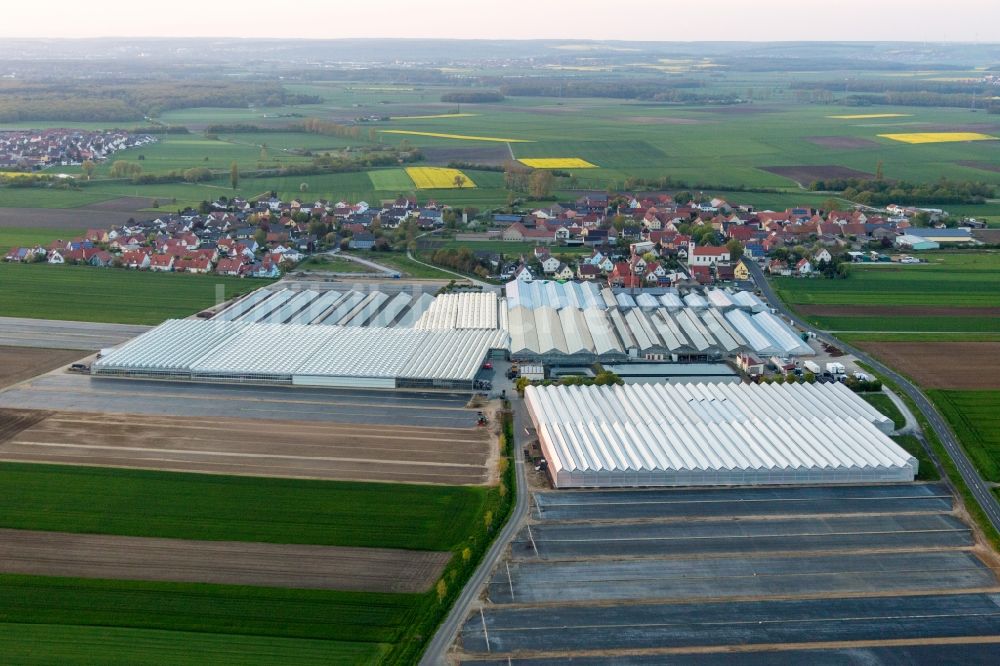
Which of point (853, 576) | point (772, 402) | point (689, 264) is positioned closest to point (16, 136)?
point (689, 264)

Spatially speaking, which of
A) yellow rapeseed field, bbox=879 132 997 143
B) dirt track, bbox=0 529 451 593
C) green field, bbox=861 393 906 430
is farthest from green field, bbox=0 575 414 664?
yellow rapeseed field, bbox=879 132 997 143

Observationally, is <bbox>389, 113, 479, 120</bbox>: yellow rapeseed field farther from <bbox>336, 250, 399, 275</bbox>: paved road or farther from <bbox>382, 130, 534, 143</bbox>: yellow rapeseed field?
<bbox>336, 250, 399, 275</bbox>: paved road

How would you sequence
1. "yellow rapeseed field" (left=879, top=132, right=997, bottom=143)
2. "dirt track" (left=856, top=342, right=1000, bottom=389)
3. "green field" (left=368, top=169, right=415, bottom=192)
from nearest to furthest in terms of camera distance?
"dirt track" (left=856, top=342, right=1000, bottom=389) < "green field" (left=368, top=169, right=415, bottom=192) < "yellow rapeseed field" (left=879, top=132, right=997, bottom=143)

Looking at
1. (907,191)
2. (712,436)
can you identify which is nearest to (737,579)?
(712,436)

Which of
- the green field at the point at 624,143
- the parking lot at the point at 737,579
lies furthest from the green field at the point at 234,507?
the green field at the point at 624,143

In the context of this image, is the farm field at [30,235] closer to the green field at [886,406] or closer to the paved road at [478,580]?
the paved road at [478,580]
